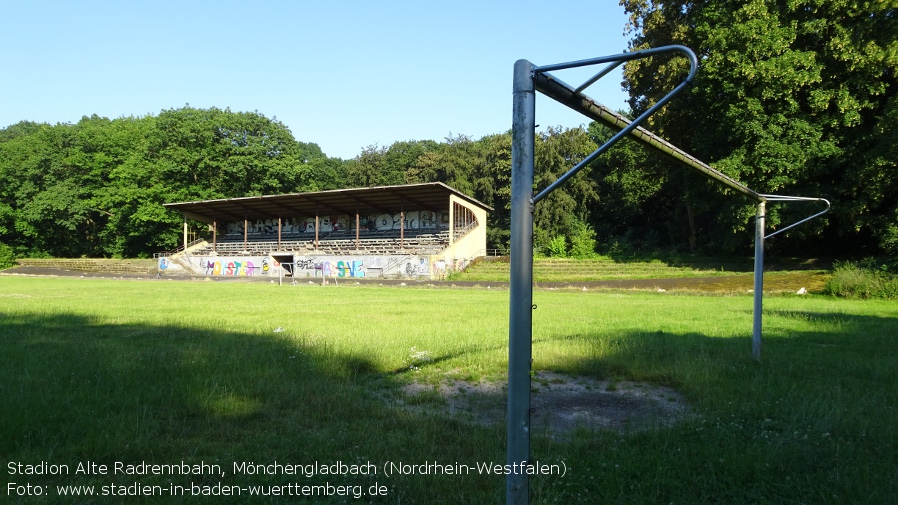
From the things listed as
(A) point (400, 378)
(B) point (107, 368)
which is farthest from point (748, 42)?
(B) point (107, 368)

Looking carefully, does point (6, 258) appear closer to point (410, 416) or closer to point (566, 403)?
point (410, 416)

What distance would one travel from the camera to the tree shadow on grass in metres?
3.88

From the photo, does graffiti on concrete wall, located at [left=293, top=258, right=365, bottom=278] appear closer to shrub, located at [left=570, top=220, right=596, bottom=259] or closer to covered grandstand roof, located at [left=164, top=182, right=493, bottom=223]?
covered grandstand roof, located at [left=164, top=182, right=493, bottom=223]

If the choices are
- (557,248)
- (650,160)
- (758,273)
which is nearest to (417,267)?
(557,248)

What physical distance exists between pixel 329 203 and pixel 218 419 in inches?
1982

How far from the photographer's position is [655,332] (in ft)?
36.7

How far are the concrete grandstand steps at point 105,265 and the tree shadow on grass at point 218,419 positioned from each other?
5471 cm

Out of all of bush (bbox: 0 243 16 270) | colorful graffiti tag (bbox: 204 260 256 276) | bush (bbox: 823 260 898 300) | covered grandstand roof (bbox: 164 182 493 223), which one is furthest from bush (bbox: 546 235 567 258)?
bush (bbox: 0 243 16 270)

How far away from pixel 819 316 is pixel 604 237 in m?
46.5

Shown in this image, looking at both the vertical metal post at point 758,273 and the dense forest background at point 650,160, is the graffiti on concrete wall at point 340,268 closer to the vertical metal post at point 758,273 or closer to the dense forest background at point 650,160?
the dense forest background at point 650,160

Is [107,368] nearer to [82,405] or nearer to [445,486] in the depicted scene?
[82,405]

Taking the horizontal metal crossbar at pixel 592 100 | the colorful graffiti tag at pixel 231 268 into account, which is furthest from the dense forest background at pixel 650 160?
the horizontal metal crossbar at pixel 592 100

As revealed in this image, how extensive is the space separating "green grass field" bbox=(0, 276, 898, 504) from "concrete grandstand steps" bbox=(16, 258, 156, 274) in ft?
171

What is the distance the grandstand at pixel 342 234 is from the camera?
157 feet
